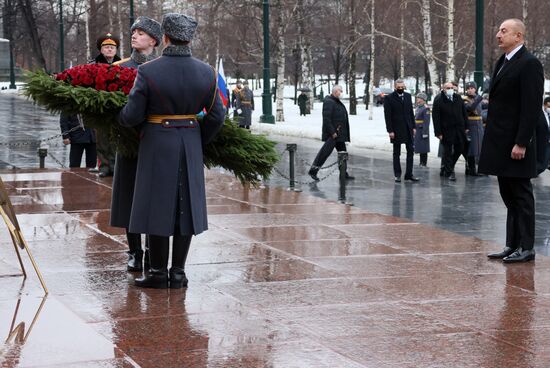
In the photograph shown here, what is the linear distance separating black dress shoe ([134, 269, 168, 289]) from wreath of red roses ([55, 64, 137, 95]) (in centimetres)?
129

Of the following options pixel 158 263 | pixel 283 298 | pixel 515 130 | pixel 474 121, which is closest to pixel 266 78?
pixel 474 121

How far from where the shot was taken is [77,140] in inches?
651

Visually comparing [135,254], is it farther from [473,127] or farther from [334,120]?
[473,127]

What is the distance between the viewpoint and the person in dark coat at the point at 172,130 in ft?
23.7

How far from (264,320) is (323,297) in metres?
0.83

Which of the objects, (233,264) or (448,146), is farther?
(448,146)

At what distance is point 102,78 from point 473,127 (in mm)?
13318

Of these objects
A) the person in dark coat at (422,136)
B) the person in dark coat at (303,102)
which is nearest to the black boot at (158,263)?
the person in dark coat at (422,136)

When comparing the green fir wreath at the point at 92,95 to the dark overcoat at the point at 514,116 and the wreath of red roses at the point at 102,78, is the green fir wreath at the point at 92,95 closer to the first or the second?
the wreath of red roses at the point at 102,78

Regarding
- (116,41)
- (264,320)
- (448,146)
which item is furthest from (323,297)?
(448,146)

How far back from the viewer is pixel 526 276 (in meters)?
8.42

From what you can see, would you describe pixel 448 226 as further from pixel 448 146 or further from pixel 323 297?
pixel 448 146

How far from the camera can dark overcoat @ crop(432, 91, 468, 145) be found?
755 inches

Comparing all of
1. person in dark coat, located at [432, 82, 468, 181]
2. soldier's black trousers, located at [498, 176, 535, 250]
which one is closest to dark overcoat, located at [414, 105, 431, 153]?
person in dark coat, located at [432, 82, 468, 181]
